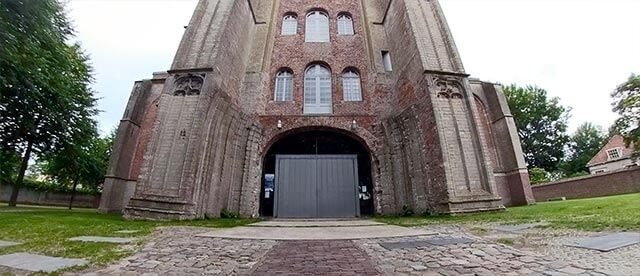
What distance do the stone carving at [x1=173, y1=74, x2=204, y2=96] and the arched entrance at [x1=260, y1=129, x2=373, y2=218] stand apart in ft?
13.9

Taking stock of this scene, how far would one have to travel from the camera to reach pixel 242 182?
37.0 feet

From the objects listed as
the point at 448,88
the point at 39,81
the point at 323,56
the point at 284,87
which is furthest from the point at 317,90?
the point at 39,81

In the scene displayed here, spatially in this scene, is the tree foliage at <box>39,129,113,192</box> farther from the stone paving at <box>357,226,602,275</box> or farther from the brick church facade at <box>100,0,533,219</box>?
the stone paving at <box>357,226,602,275</box>

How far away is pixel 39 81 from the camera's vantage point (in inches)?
449

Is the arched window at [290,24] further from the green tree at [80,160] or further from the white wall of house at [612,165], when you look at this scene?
the white wall of house at [612,165]

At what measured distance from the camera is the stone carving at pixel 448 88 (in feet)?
34.2

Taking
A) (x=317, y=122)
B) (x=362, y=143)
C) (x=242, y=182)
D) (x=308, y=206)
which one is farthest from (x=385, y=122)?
(x=242, y=182)

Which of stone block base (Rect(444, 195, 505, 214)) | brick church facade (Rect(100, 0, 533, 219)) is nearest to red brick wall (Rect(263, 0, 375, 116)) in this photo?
brick church facade (Rect(100, 0, 533, 219))

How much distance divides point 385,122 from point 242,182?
6.18 metres

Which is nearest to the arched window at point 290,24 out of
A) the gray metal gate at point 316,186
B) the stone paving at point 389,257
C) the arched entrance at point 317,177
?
the arched entrance at point 317,177

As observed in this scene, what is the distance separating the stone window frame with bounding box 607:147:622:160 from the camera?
100 feet

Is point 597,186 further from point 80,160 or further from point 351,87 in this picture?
point 80,160

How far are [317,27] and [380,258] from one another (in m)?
14.5

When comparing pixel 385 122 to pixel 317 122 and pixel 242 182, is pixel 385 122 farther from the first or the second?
pixel 242 182
